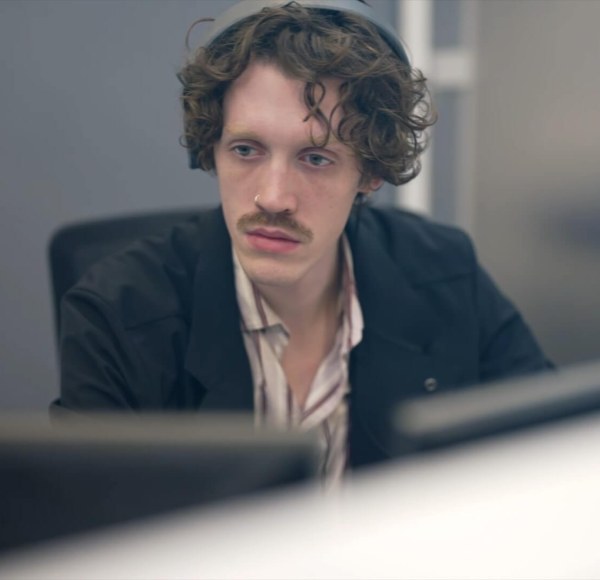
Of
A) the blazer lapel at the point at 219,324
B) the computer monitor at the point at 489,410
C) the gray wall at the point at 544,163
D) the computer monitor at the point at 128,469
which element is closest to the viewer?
the computer monitor at the point at 128,469

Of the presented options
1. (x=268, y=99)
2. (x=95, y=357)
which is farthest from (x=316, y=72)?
(x=95, y=357)

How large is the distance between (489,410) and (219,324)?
0.21 metres

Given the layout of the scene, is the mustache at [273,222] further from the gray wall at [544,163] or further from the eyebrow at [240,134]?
the gray wall at [544,163]

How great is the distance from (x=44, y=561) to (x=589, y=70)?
638mm

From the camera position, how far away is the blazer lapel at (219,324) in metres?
0.63

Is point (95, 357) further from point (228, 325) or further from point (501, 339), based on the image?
point (501, 339)

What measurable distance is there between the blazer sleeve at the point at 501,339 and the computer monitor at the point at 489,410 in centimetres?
3

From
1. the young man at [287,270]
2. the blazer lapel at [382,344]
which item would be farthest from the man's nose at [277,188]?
the blazer lapel at [382,344]

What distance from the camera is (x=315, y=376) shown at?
681mm

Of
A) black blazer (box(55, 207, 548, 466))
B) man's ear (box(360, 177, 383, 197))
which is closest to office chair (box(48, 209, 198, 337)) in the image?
black blazer (box(55, 207, 548, 466))

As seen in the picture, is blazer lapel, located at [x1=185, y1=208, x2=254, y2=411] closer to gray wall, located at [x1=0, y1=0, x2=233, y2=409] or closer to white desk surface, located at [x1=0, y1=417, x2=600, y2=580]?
gray wall, located at [x1=0, y1=0, x2=233, y2=409]

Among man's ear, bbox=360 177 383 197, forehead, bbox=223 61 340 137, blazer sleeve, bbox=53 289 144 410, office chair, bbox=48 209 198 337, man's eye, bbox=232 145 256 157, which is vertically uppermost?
forehead, bbox=223 61 340 137

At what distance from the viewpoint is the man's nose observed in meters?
0.59

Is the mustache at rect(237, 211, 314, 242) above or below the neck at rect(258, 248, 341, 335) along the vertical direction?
above
